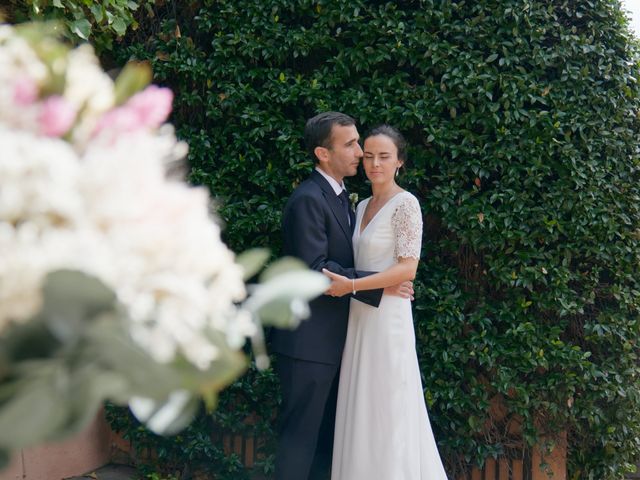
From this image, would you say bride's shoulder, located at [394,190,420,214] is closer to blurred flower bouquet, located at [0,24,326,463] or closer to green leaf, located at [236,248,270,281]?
green leaf, located at [236,248,270,281]

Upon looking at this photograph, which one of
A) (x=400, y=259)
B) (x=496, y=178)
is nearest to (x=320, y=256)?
(x=400, y=259)

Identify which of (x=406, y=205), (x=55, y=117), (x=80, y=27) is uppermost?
(x=80, y=27)

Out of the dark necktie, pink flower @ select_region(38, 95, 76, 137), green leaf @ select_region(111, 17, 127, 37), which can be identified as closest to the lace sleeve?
the dark necktie

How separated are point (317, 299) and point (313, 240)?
0.96ft

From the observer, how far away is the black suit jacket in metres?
3.42

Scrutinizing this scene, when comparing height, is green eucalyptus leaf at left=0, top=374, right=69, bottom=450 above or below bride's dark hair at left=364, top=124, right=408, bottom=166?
below

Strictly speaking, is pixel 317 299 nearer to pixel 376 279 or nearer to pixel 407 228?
pixel 376 279

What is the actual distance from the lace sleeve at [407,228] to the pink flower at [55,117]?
2.74 metres

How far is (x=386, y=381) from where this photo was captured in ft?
11.6

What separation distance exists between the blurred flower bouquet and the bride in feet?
8.77

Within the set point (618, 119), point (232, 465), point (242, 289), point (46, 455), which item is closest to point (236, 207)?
point (232, 465)

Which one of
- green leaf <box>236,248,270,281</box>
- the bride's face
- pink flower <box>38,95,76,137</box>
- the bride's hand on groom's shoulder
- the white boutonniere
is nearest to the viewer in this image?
pink flower <box>38,95,76,137</box>

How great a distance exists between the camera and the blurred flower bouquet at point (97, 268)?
0.67m

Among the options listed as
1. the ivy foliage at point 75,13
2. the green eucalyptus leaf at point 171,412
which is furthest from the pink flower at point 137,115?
the ivy foliage at point 75,13
